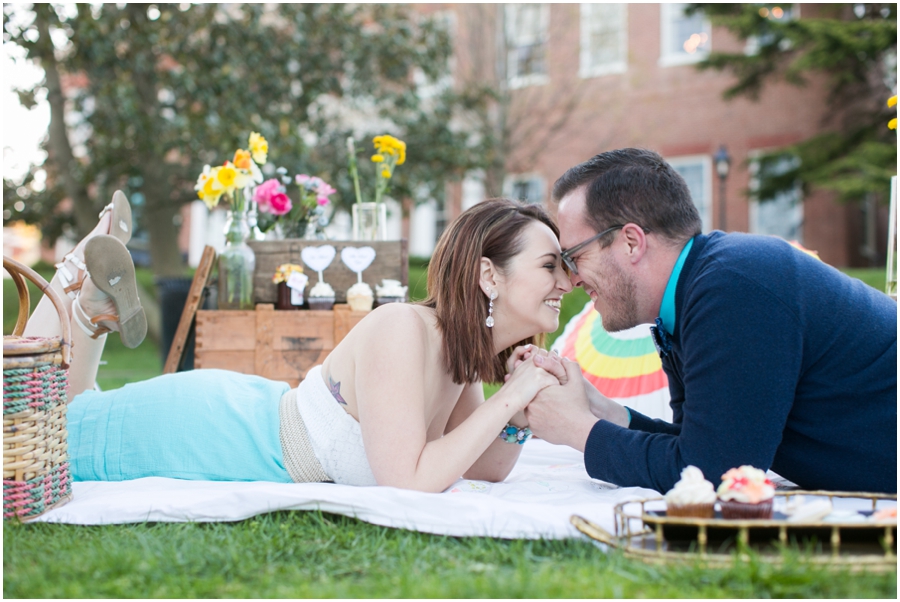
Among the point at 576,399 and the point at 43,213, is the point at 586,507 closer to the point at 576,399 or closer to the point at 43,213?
the point at 576,399

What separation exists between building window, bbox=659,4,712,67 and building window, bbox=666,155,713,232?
1.75m

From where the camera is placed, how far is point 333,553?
201 centimetres

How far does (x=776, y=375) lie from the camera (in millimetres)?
2051

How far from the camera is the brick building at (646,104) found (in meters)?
13.4

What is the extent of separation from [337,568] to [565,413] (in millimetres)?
917

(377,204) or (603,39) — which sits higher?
(603,39)

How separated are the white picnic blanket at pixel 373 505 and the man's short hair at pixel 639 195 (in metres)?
0.83

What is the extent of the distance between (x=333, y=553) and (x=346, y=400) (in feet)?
2.35

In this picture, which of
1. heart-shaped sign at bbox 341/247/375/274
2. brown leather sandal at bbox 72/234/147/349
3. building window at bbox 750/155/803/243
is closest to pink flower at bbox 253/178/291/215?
heart-shaped sign at bbox 341/247/375/274

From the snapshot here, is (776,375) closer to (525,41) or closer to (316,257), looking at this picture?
(316,257)

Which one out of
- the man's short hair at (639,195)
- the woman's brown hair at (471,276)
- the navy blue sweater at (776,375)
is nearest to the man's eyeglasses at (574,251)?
the man's short hair at (639,195)

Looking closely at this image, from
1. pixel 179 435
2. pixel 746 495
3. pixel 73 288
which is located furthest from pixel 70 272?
pixel 746 495

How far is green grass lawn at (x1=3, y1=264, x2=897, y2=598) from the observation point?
1.66 m

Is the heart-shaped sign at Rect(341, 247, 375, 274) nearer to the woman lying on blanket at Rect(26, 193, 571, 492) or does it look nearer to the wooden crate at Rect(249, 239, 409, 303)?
the wooden crate at Rect(249, 239, 409, 303)
